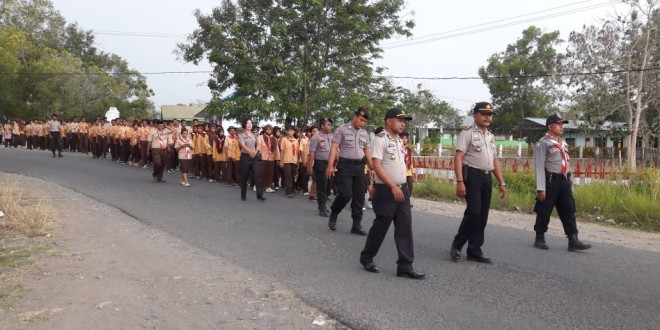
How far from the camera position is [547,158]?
730cm

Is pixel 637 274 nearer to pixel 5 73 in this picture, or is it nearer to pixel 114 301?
pixel 114 301

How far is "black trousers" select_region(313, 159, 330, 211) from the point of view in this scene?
10.1m

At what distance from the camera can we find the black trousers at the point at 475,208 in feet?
20.8

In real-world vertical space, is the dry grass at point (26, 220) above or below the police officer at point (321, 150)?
below

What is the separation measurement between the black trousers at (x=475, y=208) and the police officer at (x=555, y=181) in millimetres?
1195

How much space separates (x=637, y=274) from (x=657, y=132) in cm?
2896

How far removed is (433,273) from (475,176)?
129 cm

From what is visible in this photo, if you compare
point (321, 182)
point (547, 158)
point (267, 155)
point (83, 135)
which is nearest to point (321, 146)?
point (321, 182)

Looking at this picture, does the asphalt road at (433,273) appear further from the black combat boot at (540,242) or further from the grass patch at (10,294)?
the grass patch at (10,294)

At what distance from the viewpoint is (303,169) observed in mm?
14000

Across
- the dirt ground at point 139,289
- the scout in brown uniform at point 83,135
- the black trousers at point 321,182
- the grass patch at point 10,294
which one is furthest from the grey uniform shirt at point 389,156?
the scout in brown uniform at point 83,135

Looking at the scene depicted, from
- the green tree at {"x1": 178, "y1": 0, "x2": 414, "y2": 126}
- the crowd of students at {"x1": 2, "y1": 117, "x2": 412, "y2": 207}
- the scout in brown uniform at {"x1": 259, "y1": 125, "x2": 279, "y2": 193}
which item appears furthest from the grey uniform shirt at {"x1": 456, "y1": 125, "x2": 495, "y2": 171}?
the green tree at {"x1": 178, "y1": 0, "x2": 414, "y2": 126}

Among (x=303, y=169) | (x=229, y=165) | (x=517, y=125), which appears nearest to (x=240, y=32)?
(x=229, y=165)

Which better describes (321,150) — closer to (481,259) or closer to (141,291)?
(481,259)
